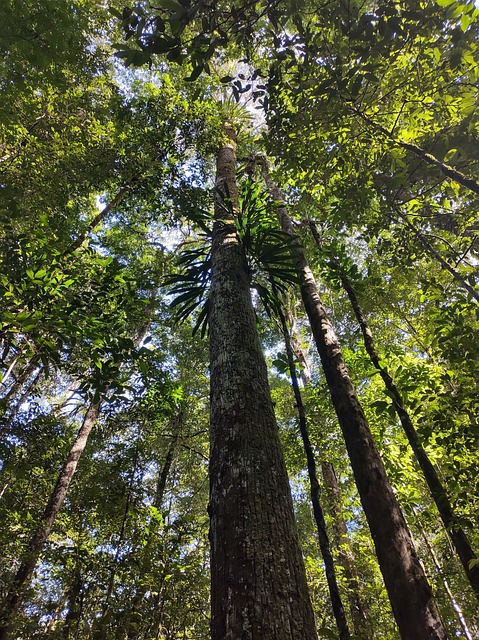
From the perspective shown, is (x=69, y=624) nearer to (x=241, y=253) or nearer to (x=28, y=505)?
(x=241, y=253)

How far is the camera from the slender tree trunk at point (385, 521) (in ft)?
7.07

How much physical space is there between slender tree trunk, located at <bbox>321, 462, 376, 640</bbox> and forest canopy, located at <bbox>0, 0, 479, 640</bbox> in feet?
0.15

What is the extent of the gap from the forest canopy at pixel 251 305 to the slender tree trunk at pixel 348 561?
5 centimetres

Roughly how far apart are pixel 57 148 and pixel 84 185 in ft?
2.43

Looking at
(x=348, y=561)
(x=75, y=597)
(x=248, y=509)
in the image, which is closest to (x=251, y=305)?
(x=248, y=509)

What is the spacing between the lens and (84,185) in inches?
267

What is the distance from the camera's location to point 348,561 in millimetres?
5770

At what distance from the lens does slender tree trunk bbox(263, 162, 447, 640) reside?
2154 mm

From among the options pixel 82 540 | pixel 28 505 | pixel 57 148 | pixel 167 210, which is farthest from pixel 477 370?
pixel 28 505

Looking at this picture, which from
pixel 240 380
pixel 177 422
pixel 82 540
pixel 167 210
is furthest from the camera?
pixel 177 422

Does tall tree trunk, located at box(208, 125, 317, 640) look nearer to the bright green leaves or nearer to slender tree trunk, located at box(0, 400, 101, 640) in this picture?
the bright green leaves

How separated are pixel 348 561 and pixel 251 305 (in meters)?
5.58

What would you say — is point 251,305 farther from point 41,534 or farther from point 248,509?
point 41,534

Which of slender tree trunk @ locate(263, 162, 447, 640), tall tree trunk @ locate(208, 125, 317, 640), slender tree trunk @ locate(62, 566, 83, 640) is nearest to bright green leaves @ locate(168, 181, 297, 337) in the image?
slender tree trunk @ locate(263, 162, 447, 640)
